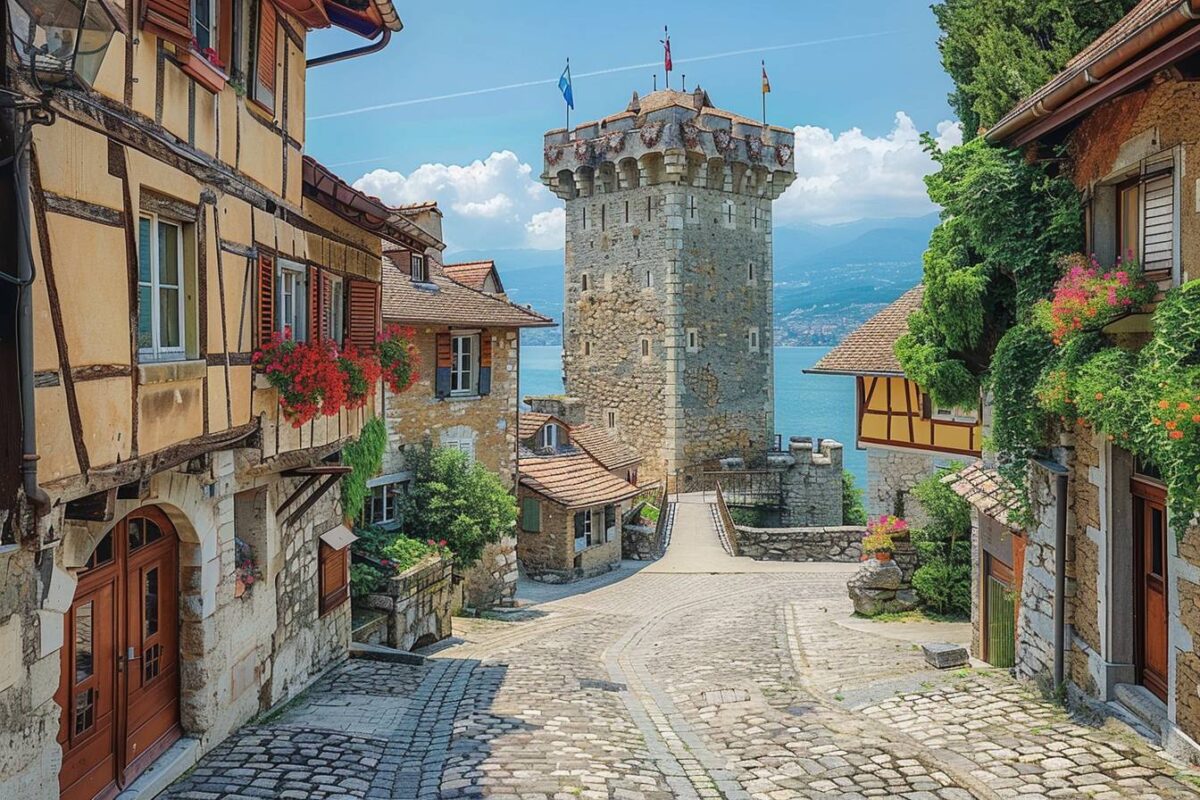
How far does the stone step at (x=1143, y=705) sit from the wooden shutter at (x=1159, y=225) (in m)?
3.58

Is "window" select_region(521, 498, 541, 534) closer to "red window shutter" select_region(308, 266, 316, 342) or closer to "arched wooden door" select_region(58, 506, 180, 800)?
"red window shutter" select_region(308, 266, 316, 342)

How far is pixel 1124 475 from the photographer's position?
332 inches

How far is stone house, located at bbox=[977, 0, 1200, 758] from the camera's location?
7152 millimetres

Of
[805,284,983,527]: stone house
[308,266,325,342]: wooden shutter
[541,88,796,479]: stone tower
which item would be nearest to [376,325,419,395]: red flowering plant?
[308,266,325,342]: wooden shutter

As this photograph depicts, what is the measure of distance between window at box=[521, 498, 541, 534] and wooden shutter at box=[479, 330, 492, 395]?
188 inches

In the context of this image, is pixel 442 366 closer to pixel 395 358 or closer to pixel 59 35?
pixel 395 358

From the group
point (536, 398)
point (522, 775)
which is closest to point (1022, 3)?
point (522, 775)

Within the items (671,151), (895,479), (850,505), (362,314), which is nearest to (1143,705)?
(362,314)

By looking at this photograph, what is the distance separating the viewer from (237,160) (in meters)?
8.13

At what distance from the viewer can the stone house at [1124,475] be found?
7152mm

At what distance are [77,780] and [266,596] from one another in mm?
3415

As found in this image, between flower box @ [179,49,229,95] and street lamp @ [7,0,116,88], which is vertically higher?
flower box @ [179,49,229,95]

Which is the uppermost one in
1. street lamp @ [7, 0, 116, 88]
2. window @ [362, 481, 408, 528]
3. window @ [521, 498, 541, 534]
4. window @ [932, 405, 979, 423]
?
street lamp @ [7, 0, 116, 88]

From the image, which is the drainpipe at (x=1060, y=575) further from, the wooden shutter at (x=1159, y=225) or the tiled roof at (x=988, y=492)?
the wooden shutter at (x=1159, y=225)
